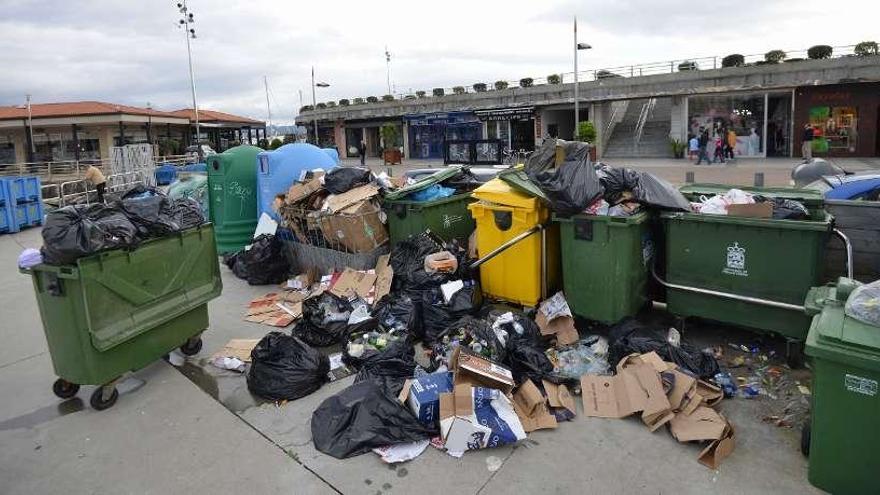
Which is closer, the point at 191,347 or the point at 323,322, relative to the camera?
the point at 191,347

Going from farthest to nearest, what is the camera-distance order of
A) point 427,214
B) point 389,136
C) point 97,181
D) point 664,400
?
point 389,136 → point 97,181 → point 427,214 → point 664,400

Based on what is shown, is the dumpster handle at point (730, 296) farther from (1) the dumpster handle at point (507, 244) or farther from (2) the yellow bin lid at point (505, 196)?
(2) the yellow bin lid at point (505, 196)

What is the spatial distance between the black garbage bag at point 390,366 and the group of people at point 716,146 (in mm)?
21332

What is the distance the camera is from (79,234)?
3.58 m

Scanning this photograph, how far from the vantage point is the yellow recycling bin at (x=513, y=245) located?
4918 millimetres

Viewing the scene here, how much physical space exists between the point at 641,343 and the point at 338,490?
2395 mm

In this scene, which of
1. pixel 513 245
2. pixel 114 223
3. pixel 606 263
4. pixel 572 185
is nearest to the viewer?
pixel 114 223

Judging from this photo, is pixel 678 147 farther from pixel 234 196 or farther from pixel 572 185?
pixel 572 185

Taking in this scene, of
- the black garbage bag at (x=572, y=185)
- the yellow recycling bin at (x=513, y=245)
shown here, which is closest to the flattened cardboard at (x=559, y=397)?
the yellow recycling bin at (x=513, y=245)

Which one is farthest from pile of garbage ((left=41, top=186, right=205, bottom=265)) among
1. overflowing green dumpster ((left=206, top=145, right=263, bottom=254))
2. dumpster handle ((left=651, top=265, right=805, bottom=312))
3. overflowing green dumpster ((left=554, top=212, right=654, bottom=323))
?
dumpster handle ((left=651, top=265, right=805, bottom=312))

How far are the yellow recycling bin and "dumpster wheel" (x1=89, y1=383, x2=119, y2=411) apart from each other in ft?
10.5


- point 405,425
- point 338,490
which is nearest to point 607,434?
point 405,425

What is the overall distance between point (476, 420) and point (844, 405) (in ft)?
5.92

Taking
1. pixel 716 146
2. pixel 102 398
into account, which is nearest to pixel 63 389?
pixel 102 398
